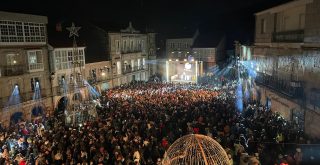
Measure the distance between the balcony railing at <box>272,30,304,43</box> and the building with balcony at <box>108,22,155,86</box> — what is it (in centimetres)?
2714

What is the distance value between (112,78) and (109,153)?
1179 inches

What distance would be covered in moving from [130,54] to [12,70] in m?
25.3

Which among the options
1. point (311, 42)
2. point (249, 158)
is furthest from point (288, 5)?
Answer: point (249, 158)

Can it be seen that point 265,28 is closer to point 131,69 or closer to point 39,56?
point 39,56

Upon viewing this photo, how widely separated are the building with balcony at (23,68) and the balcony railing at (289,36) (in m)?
23.3

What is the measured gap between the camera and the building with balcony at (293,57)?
60.0ft

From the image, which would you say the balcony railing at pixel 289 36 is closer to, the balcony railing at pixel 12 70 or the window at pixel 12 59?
the balcony railing at pixel 12 70

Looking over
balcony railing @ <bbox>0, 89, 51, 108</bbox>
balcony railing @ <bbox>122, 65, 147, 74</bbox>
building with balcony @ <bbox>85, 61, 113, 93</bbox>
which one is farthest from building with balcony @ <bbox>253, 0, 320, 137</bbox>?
balcony railing @ <bbox>122, 65, 147, 74</bbox>

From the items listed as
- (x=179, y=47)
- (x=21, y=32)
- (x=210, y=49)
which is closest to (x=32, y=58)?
(x=21, y=32)

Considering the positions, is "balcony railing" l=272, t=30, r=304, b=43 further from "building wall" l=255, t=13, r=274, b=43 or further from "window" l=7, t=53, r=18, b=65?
"window" l=7, t=53, r=18, b=65

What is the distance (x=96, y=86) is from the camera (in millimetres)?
40875

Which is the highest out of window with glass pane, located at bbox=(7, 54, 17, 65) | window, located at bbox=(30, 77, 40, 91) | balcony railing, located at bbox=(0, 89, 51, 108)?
window with glass pane, located at bbox=(7, 54, 17, 65)

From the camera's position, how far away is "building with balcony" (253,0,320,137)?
18.3m

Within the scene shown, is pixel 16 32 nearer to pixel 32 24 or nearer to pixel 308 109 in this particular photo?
pixel 32 24
